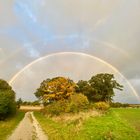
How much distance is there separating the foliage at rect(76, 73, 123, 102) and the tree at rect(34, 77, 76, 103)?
60.2 feet

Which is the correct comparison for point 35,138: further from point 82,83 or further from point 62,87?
point 82,83

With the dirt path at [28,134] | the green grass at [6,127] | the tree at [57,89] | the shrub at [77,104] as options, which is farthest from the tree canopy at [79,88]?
the dirt path at [28,134]

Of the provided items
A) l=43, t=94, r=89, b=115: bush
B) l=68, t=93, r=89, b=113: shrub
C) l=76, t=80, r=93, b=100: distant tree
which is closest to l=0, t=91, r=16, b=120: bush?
l=43, t=94, r=89, b=115: bush

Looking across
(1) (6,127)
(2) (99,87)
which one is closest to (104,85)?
(2) (99,87)

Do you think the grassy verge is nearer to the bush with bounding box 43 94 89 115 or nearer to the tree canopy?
the bush with bounding box 43 94 89 115

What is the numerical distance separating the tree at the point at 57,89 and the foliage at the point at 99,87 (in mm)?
18337

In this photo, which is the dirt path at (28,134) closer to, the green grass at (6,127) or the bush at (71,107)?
the green grass at (6,127)

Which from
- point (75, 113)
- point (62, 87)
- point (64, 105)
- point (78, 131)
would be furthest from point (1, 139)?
point (62, 87)

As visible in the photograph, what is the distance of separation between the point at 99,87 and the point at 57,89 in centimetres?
2874

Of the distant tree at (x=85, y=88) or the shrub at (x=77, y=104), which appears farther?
the distant tree at (x=85, y=88)

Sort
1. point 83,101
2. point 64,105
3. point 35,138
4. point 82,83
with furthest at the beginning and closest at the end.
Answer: point 82,83 → point 83,101 → point 64,105 → point 35,138

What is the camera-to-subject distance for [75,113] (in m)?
55.2

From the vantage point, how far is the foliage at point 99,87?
12594 centimetres

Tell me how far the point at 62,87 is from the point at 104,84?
2979cm
